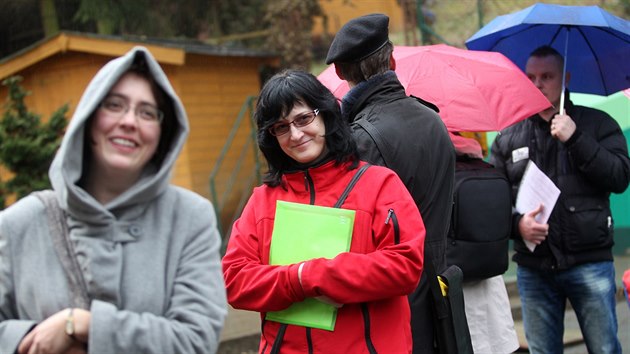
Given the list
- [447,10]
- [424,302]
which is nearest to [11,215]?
[424,302]

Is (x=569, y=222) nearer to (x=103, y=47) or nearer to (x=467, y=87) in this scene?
(x=467, y=87)

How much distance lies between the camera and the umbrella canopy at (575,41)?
4566 mm

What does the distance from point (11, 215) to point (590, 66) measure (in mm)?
3931

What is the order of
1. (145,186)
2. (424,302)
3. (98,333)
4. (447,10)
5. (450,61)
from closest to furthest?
(98,333) < (145,186) < (424,302) < (450,61) < (447,10)

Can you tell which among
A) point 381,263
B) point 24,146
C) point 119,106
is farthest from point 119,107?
point 24,146

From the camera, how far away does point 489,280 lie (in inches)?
163

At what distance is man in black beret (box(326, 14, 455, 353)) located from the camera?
3201 mm

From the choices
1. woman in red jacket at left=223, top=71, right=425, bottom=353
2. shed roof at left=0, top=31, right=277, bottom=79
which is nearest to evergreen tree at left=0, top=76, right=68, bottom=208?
shed roof at left=0, top=31, right=277, bottom=79

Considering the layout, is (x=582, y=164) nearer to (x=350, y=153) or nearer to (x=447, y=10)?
(x=350, y=153)

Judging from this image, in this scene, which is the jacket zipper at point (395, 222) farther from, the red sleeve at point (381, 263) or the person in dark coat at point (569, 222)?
the person in dark coat at point (569, 222)

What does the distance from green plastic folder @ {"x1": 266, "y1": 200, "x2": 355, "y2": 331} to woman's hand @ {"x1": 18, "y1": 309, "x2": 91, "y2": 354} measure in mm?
1001

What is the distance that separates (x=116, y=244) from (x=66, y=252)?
0.13 m

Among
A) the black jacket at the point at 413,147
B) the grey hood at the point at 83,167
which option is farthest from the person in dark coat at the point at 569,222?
the grey hood at the point at 83,167

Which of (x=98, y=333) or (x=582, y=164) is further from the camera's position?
(x=582, y=164)
